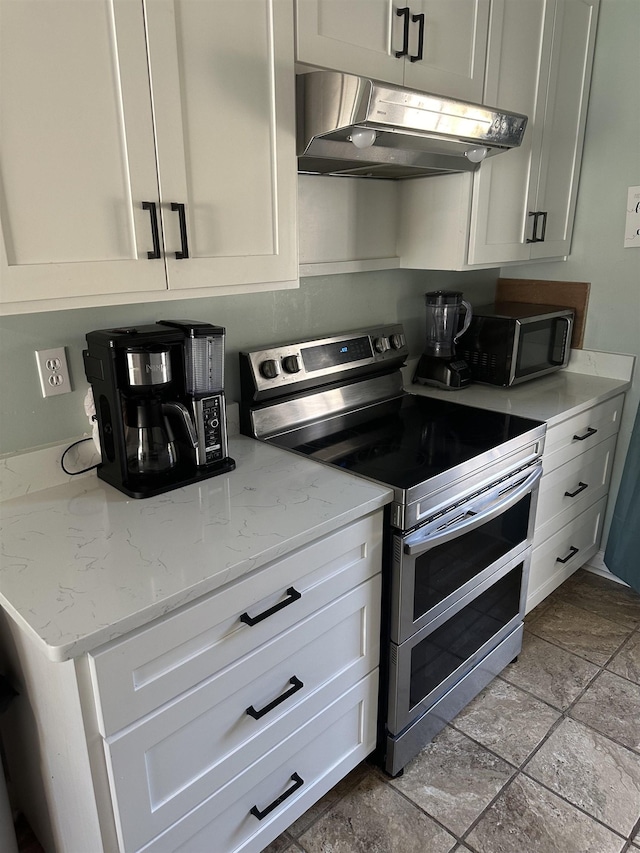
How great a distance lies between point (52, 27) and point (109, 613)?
1.01m

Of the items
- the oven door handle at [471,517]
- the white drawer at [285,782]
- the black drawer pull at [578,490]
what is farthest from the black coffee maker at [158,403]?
the black drawer pull at [578,490]

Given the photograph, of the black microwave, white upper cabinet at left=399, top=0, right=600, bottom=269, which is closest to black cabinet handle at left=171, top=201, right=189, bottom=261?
white upper cabinet at left=399, top=0, right=600, bottom=269

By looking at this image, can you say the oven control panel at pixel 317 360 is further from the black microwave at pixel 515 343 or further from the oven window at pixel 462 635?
the oven window at pixel 462 635

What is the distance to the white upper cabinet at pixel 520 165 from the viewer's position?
6.33 ft

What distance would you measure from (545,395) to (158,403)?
59.2 inches

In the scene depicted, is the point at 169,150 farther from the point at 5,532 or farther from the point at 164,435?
the point at 5,532

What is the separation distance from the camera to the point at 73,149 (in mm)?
1093

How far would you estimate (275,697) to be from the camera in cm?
131

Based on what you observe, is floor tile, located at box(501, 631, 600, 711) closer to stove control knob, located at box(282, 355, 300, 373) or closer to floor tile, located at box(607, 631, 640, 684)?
floor tile, located at box(607, 631, 640, 684)

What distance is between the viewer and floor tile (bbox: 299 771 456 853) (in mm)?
1514

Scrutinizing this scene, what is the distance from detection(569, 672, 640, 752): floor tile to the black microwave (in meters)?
1.12

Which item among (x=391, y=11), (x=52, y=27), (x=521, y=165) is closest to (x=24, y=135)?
(x=52, y=27)

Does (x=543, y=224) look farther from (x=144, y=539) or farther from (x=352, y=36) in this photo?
(x=144, y=539)

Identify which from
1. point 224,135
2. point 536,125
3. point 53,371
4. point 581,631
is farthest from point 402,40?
point 581,631
